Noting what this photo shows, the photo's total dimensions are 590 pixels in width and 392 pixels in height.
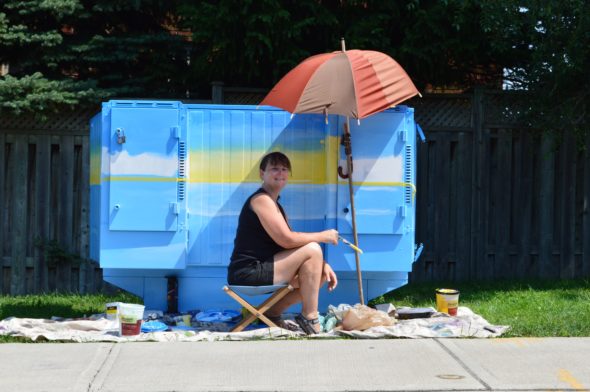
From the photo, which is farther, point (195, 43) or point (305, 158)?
point (195, 43)

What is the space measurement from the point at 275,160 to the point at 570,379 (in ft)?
9.41

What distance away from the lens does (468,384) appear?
5133mm

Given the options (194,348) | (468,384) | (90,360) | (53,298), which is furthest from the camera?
(53,298)

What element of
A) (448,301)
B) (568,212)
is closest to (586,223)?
(568,212)

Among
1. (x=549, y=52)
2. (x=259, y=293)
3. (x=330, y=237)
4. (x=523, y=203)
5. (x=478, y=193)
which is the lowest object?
(x=259, y=293)

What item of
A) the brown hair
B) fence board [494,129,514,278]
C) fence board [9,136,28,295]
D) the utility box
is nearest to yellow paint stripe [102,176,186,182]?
the utility box

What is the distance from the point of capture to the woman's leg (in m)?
6.79

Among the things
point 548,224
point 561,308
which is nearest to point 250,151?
point 561,308

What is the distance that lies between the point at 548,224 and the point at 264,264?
4.26m

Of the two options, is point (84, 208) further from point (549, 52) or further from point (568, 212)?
point (568, 212)

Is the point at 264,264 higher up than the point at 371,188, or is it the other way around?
the point at 371,188

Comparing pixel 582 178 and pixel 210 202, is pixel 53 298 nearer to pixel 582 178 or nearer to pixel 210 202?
pixel 210 202

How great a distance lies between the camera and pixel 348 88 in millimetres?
7059

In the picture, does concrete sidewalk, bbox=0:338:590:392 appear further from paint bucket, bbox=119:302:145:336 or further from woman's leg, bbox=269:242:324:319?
woman's leg, bbox=269:242:324:319
